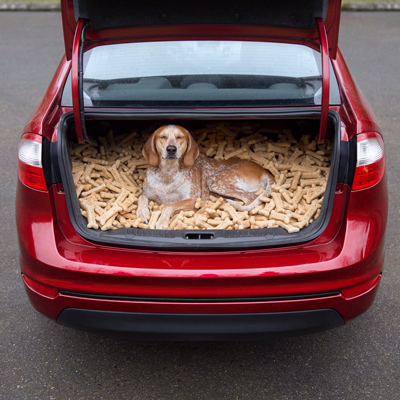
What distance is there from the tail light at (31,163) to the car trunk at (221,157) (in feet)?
0.33

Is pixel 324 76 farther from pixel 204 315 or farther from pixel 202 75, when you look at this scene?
pixel 204 315

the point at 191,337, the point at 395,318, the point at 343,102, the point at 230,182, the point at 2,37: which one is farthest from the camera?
the point at 2,37

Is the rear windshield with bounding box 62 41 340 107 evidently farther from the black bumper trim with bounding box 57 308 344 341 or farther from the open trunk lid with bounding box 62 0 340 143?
the black bumper trim with bounding box 57 308 344 341

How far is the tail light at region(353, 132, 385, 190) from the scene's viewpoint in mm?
2377

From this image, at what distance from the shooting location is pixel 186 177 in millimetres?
3539

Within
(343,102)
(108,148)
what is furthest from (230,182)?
(343,102)

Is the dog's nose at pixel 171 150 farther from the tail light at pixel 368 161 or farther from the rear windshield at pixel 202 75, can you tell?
the tail light at pixel 368 161

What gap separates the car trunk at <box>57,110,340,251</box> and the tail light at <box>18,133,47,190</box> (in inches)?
4.0

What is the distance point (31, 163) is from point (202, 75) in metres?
1.00

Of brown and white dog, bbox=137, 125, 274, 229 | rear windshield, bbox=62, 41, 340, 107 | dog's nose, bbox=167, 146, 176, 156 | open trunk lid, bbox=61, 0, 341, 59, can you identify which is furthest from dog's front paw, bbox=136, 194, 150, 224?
open trunk lid, bbox=61, 0, 341, 59

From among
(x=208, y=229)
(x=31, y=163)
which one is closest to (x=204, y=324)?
(x=208, y=229)

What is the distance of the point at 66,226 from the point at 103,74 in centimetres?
89

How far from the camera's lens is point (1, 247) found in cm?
372

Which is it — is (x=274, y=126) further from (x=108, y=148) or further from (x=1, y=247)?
(x=1, y=247)
